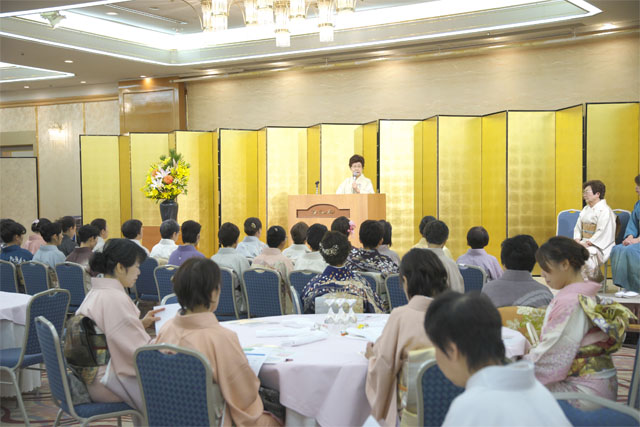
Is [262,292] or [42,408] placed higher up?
[262,292]

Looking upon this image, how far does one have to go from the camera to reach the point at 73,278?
19.0 ft

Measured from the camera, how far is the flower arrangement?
1023 cm

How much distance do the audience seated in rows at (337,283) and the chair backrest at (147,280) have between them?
2.73 m

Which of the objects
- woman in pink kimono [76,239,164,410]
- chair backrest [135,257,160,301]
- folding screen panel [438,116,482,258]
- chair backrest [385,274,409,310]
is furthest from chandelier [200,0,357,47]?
woman in pink kimono [76,239,164,410]

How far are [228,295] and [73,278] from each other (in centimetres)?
150

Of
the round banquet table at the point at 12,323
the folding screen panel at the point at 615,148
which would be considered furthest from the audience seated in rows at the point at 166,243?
the folding screen panel at the point at 615,148

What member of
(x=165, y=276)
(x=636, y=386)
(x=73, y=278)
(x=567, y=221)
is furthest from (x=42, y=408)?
(x=567, y=221)

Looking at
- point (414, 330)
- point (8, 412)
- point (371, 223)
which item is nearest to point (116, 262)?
point (414, 330)

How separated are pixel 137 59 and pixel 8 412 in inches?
345

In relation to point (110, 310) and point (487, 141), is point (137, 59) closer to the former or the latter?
point (487, 141)

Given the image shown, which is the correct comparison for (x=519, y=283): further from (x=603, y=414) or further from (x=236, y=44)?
(x=236, y=44)

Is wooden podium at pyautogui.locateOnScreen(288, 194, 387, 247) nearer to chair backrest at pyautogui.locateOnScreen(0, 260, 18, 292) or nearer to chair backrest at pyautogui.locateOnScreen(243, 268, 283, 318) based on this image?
chair backrest at pyautogui.locateOnScreen(243, 268, 283, 318)

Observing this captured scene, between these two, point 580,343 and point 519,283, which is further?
point 519,283

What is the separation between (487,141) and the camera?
33.5 ft
